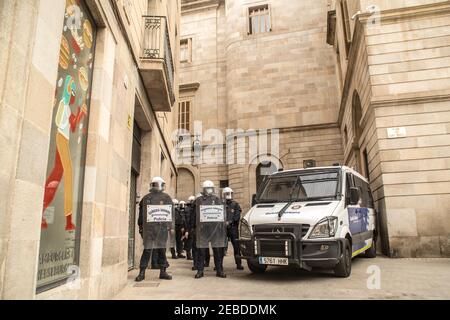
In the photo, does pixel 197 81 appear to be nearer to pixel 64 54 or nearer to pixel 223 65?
pixel 223 65

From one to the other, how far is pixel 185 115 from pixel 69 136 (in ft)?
73.2

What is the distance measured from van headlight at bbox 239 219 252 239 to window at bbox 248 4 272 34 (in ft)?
69.3

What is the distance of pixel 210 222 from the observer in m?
7.14

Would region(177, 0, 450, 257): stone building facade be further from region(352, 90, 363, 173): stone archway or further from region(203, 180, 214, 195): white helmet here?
region(203, 180, 214, 195): white helmet

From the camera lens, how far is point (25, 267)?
9.20 feet

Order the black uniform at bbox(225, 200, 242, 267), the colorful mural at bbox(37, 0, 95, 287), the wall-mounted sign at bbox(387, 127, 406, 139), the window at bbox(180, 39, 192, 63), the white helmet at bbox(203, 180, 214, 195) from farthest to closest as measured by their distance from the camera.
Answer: the window at bbox(180, 39, 192, 63)
the wall-mounted sign at bbox(387, 127, 406, 139)
the black uniform at bbox(225, 200, 242, 267)
the white helmet at bbox(203, 180, 214, 195)
the colorful mural at bbox(37, 0, 95, 287)

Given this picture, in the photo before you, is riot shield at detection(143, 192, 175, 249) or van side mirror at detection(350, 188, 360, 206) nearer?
riot shield at detection(143, 192, 175, 249)

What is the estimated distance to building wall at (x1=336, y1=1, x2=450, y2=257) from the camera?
9.95 m

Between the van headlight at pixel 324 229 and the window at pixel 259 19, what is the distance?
850 inches

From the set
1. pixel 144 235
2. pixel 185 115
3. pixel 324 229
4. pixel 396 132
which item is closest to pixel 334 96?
pixel 185 115

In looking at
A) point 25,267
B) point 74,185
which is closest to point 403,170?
point 74,185

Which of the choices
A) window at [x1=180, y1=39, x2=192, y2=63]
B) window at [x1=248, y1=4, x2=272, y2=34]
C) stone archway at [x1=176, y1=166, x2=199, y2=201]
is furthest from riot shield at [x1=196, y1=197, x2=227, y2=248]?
window at [x1=180, y1=39, x2=192, y2=63]

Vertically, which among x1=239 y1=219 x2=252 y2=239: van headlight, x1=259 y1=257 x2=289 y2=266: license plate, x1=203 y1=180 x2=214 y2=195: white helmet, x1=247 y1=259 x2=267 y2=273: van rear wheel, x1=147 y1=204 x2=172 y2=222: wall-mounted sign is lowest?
x1=247 y1=259 x2=267 y2=273: van rear wheel

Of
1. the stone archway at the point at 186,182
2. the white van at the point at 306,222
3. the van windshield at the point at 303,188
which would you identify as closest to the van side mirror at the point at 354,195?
the white van at the point at 306,222
